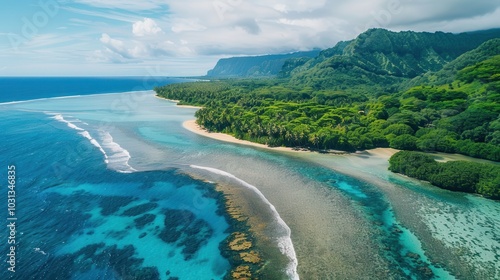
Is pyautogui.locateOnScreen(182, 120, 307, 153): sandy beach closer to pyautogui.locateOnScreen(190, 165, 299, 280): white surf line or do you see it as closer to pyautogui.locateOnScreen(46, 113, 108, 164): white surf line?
pyautogui.locateOnScreen(46, 113, 108, 164): white surf line

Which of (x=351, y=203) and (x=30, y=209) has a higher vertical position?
(x=351, y=203)

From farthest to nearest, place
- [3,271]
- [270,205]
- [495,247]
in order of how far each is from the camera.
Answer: [270,205]
[495,247]
[3,271]

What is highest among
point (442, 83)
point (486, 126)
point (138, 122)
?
point (442, 83)

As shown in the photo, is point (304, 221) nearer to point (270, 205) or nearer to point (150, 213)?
point (270, 205)

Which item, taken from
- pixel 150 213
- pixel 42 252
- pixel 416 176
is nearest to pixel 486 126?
pixel 416 176

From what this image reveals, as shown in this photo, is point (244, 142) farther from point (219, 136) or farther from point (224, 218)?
point (224, 218)

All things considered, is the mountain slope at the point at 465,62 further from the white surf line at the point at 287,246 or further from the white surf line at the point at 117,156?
the white surf line at the point at 117,156
